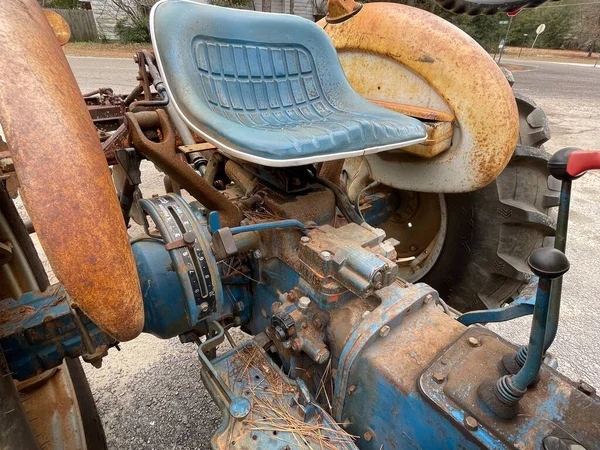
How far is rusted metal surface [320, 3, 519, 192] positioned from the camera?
1.20 metres

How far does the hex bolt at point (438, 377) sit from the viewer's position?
2.62 feet

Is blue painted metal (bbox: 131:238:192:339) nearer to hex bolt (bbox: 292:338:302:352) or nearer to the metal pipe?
hex bolt (bbox: 292:338:302:352)

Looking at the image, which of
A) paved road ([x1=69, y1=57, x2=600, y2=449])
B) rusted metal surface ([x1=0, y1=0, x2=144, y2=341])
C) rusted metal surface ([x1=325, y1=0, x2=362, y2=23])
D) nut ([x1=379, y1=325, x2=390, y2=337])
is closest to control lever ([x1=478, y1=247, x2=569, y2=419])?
nut ([x1=379, y1=325, x2=390, y2=337])

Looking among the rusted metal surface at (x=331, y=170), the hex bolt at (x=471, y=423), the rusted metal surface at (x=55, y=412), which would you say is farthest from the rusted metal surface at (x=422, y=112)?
the rusted metal surface at (x=55, y=412)

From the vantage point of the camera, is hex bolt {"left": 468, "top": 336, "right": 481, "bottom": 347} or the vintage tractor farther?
hex bolt {"left": 468, "top": 336, "right": 481, "bottom": 347}

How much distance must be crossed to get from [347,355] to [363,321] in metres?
0.09

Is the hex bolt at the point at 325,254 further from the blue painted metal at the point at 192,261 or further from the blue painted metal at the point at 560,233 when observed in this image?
the blue painted metal at the point at 560,233

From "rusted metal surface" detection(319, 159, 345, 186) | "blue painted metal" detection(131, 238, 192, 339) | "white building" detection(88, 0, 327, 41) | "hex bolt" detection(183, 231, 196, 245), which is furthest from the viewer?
"white building" detection(88, 0, 327, 41)

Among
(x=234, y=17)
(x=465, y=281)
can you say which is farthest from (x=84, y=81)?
(x=465, y=281)

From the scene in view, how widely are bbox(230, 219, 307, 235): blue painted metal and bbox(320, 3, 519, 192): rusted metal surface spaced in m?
0.57

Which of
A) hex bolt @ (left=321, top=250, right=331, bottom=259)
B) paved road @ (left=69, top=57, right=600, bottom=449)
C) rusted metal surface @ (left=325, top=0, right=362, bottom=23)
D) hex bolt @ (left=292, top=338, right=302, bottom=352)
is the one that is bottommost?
paved road @ (left=69, top=57, right=600, bottom=449)

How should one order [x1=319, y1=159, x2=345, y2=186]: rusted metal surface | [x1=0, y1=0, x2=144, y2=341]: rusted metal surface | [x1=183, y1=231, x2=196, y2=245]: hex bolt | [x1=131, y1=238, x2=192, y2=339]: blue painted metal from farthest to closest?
[x1=319, y1=159, x2=345, y2=186]: rusted metal surface < [x1=131, y1=238, x2=192, y2=339]: blue painted metal < [x1=183, y1=231, x2=196, y2=245]: hex bolt < [x1=0, y1=0, x2=144, y2=341]: rusted metal surface

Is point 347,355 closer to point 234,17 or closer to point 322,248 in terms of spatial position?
point 322,248

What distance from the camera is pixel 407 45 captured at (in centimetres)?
130
